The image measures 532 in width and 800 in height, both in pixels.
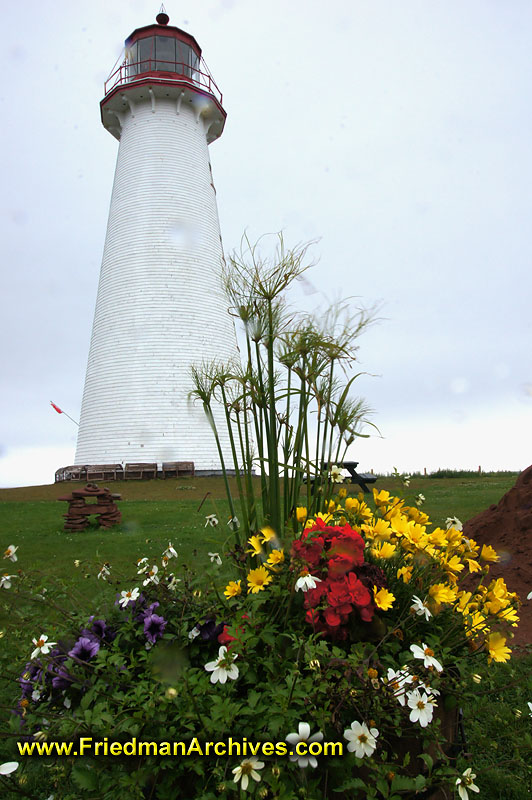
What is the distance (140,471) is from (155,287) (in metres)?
5.99

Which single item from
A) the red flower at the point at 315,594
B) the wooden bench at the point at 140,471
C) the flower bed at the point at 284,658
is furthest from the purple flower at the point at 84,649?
the wooden bench at the point at 140,471

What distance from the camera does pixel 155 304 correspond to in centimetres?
1789

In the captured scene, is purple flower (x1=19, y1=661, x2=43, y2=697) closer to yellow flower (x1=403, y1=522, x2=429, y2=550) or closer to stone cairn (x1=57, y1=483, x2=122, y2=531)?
yellow flower (x1=403, y1=522, x2=429, y2=550)

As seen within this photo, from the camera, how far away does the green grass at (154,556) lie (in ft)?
8.33

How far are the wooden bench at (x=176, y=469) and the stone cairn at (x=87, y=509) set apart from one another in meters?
7.51

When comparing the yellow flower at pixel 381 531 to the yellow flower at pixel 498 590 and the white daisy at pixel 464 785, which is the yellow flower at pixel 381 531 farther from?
the white daisy at pixel 464 785

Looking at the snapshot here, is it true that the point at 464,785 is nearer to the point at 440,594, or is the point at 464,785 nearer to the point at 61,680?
the point at 440,594

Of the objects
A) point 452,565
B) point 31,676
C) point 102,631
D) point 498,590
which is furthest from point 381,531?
point 31,676

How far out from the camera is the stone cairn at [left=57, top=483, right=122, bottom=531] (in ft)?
31.8

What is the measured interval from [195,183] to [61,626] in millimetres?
18714

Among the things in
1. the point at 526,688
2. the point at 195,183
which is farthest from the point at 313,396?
the point at 195,183

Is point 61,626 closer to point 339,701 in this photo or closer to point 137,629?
point 137,629

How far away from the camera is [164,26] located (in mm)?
20844

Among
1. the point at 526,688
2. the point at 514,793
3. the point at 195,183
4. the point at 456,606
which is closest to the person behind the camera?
the point at 456,606
